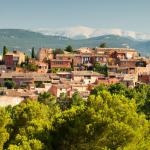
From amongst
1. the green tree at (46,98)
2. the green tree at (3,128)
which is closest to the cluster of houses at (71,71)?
the green tree at (46,98)

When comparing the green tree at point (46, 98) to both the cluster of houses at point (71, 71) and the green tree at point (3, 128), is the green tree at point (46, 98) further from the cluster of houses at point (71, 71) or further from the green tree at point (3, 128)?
the green tree at point (3, 128)

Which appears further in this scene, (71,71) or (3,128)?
(71,71)

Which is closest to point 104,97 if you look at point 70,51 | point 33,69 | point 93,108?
point 93,108

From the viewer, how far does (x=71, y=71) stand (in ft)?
289

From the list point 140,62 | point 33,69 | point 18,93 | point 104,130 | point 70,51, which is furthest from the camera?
point 70,51

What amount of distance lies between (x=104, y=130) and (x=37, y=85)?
5628 cm

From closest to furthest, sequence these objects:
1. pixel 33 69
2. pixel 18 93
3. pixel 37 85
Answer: pixel 18 93 → pixel 37 85 → pixel 33 69

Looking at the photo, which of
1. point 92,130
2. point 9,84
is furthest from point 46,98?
point 92,130

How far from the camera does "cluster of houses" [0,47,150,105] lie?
78.4 meters

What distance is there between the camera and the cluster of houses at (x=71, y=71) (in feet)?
257

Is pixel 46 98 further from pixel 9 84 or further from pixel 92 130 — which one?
pixel 92 130

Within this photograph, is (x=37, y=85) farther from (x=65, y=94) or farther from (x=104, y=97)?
(x=104, y=97)

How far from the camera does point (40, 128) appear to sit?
27531 millimetres

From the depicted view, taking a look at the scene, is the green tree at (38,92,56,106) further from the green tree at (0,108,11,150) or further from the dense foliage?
the dense foliage
